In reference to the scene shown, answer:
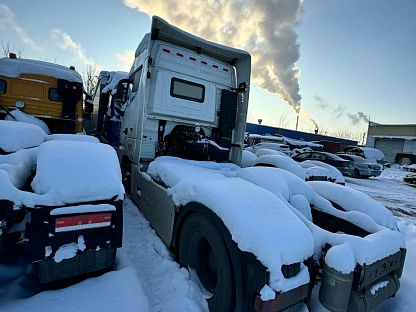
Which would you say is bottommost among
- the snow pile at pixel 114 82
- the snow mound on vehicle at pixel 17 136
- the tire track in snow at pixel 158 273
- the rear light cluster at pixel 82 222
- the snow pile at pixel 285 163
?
the tire track in snow at pixel 158 273

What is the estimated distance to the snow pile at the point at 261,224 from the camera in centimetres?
154

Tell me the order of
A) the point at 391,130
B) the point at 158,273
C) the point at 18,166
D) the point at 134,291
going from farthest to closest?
the point at 391,130
the point at 158,273
the point at 134,291
the point at 18,166

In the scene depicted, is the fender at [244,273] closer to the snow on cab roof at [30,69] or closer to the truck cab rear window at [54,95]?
the truck cab rear window at [54,95]

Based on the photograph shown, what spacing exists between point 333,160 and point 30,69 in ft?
44.5

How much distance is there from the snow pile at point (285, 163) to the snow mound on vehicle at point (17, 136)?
3.77 metres

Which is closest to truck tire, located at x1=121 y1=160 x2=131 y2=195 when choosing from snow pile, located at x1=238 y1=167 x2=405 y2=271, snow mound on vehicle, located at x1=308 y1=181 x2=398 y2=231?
snow pile, located at x1=238 y1=167 x2=405 y2=271

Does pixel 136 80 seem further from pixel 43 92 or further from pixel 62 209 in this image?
pixel 62 209

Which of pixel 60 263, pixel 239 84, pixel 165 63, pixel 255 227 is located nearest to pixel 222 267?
pixel 255 227

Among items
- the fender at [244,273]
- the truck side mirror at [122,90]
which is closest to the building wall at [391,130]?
the truck side mirror at [122,90]

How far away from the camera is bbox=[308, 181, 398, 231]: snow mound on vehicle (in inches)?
97.8

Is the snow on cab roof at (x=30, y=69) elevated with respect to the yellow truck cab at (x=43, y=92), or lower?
elevated

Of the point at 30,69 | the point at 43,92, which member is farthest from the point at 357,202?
the point at 30,69

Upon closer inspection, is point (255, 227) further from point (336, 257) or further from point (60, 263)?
point (60, 263)

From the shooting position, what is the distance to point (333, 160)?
12852 millimetres
